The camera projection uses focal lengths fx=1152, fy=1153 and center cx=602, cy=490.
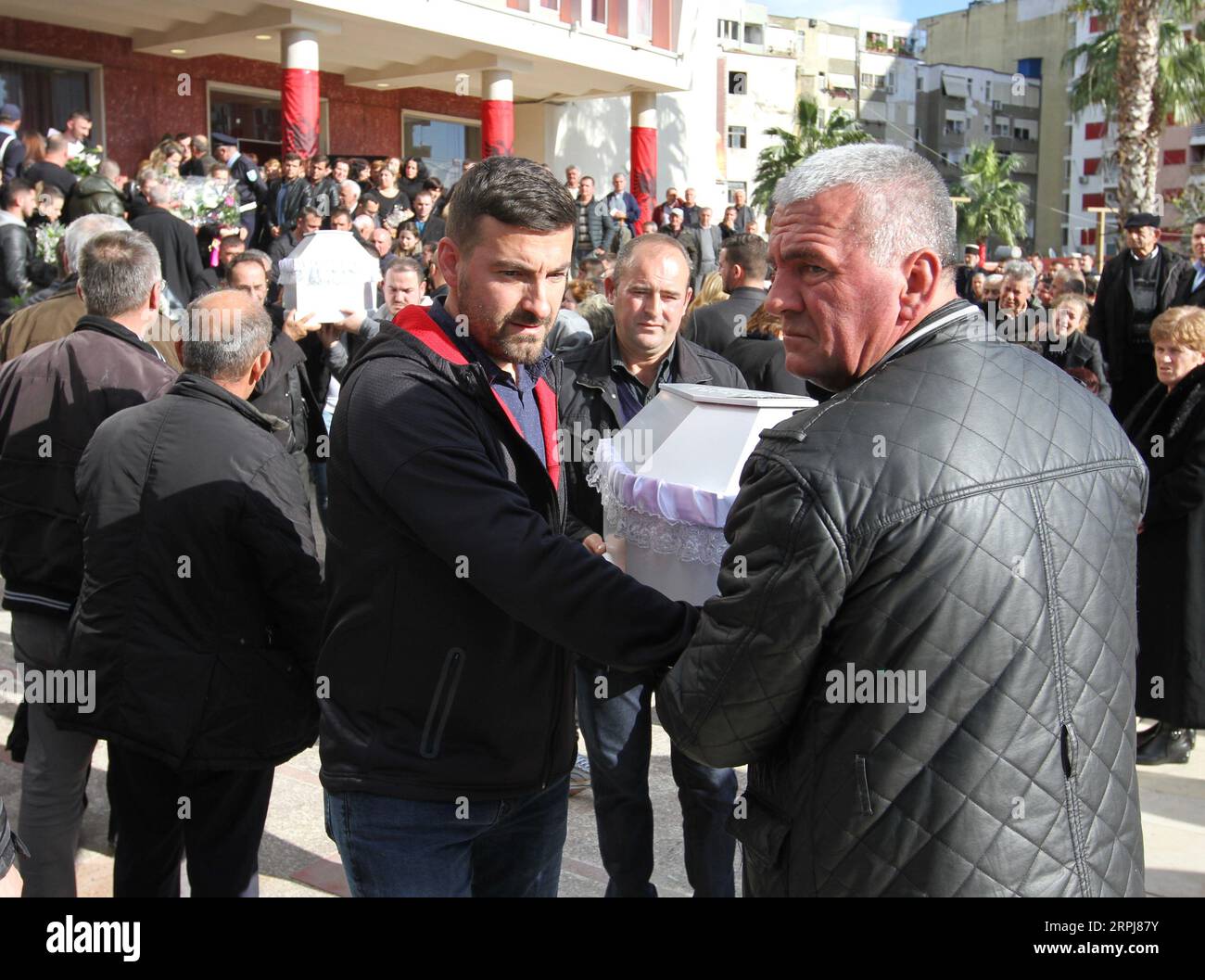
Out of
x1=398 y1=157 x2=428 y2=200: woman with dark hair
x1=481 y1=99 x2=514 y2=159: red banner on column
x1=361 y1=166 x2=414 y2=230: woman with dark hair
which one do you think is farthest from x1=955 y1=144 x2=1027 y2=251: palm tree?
x1=361 y1=166 x2=414 y2=230: woman with dark hair

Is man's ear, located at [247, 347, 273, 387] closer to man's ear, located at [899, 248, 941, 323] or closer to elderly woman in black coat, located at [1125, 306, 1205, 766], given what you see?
man's ear, located at [899, 248, 941, 323]

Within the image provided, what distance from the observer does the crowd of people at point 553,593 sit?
1598 millimetres

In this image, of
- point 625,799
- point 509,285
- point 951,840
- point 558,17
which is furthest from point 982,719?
point 558,17

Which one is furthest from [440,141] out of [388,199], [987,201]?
[987,201]

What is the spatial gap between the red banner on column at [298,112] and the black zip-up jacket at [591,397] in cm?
1368

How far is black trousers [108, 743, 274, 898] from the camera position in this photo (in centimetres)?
305

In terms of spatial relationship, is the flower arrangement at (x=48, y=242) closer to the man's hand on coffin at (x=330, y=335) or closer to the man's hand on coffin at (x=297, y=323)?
the man's hand on coffin at (x=330, y=335)

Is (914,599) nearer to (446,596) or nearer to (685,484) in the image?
(685,484)

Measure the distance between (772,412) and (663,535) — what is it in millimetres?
312

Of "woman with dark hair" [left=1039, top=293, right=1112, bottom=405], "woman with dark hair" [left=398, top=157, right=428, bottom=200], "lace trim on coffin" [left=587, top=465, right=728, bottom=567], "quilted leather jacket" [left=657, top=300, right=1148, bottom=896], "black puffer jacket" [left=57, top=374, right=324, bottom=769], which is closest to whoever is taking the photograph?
"quilted leather jacket" [left=657, top=300, right=1148, bottom=896]

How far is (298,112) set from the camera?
16328mm

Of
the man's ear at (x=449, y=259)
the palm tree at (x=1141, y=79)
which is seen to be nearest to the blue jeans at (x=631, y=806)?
the man's ear at (x=449, y=259)

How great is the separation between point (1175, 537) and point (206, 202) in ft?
30.7

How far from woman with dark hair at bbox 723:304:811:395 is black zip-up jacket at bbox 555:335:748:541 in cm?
76
